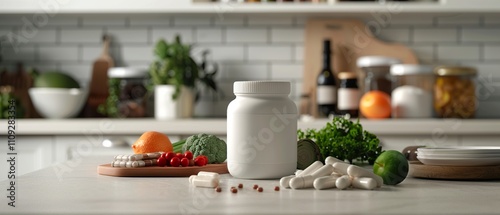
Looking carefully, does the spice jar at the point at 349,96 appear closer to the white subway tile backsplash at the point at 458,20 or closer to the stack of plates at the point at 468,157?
the white subway tile backsplash at the point at 458,20

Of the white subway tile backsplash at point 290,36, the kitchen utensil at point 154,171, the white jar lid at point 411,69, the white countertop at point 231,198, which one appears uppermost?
the white subway tile backsplash at point 290,36

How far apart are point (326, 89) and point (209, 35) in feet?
2.41

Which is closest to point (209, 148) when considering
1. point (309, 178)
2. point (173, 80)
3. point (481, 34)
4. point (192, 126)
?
point (309, 178)

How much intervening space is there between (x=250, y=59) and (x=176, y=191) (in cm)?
254

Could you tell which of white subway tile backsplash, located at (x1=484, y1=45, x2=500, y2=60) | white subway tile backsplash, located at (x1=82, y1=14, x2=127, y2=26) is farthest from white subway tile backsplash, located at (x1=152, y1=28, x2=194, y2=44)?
white subway tile backsplash, located at (x1=484, y1=45, x2=500, y2=60)

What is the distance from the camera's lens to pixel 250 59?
3.60 m

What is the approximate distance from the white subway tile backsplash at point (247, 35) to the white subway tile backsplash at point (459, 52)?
98cm

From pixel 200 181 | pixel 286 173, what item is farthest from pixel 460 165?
pixel 200 181

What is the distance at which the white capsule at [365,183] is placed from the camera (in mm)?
1101

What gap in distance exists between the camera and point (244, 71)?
142 inches

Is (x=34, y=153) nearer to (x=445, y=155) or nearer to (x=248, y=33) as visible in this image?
(x=248, y=33)

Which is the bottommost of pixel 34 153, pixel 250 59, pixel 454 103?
pixel 34 153

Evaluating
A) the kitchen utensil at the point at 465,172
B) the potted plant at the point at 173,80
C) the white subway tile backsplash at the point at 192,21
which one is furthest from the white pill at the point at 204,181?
the white subway tile backsplash at the point at 192,21

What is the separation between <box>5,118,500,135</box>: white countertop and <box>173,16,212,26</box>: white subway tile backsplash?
819mm
